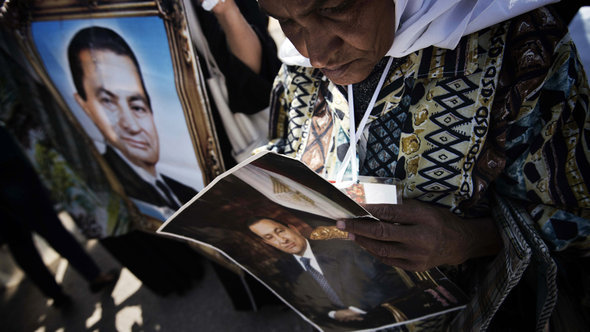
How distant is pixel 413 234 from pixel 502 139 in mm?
315

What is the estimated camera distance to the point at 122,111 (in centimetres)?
153

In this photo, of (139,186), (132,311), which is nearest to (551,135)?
(139,186)

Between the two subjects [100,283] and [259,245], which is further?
[100,283]

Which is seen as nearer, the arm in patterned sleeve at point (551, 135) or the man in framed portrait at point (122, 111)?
the arm in patterned sleeve at point (551, 135)

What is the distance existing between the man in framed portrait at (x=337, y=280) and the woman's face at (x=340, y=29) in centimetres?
45

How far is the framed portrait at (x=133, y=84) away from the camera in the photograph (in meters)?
1.25

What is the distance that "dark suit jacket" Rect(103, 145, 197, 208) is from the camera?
1752 millimetres

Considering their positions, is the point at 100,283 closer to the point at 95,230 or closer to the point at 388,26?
the point at 95,230

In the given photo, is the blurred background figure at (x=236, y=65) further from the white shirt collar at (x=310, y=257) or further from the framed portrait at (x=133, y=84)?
the white shirt collar at (x=310, y=257)

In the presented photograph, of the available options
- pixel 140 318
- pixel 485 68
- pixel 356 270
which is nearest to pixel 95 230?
pixel 140 318

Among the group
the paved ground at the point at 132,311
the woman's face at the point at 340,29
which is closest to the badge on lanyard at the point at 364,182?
the woman's face at the point at 340,29

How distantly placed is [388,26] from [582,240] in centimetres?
72

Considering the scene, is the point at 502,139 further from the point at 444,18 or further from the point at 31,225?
the point at 31,225

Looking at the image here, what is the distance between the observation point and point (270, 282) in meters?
1.09
